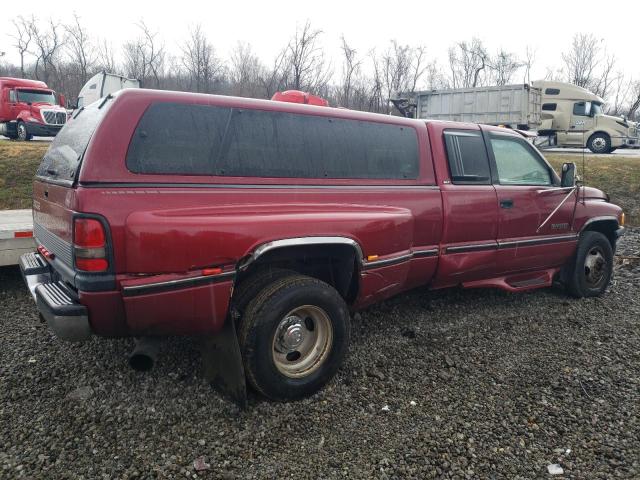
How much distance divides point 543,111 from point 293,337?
1776 centimetres

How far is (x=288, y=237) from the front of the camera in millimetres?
2910

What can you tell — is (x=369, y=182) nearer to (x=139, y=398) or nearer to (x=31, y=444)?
(x=139, y=398)

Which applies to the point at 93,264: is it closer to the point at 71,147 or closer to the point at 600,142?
the point at 71,147

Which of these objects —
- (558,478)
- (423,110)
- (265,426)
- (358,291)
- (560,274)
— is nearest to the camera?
(558,478)

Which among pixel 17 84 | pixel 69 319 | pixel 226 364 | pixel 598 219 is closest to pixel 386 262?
pixel 226 364

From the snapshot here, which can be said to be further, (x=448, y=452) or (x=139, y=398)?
(x=139, y=398)

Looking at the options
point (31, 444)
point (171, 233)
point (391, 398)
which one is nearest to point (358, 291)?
point (391, 398)

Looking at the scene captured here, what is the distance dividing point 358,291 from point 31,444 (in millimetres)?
2142

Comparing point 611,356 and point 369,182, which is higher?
point 369,182

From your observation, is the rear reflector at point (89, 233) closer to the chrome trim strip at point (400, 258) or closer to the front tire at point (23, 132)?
the chrome trim strip at point (400, 258)

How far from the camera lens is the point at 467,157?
4.20 meters

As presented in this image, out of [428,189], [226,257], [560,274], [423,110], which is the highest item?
[423,110]

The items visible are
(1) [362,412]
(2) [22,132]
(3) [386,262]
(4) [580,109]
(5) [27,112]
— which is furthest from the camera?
(2) [22,132]

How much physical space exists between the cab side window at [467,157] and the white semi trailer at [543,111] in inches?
536
